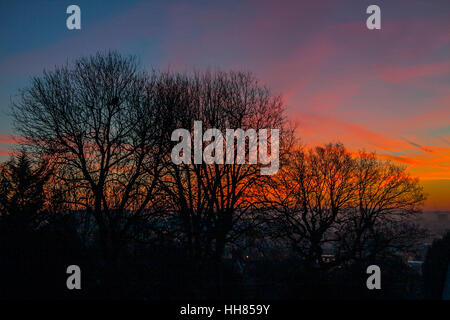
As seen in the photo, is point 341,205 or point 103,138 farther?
point 341,205

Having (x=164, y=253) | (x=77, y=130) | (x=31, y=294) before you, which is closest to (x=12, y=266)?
(x=31, y=294)

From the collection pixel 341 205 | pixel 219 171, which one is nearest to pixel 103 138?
pixel 219 171

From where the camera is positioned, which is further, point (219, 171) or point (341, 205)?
point (341, 205)

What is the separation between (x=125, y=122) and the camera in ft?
60.3

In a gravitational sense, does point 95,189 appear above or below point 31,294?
above

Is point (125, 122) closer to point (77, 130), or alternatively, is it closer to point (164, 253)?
point (77, 130)

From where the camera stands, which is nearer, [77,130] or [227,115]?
[77,130]

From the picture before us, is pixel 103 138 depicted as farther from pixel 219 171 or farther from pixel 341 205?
pixel 341 205

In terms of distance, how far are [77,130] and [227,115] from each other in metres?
7.13
